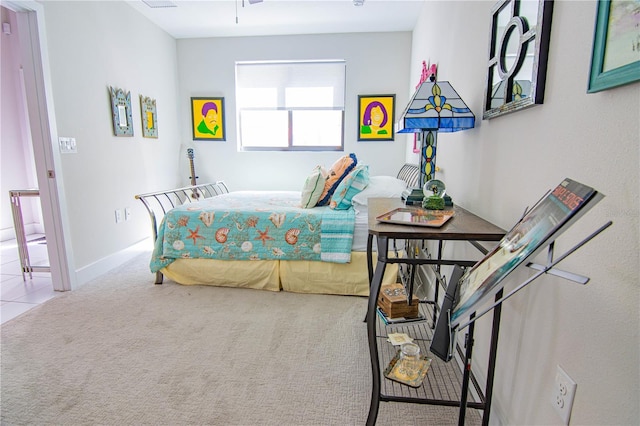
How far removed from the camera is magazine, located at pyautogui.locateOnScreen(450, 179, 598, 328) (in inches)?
21.1

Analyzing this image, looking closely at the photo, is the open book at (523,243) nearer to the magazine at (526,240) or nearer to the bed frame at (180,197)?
the magazine at (526,240)

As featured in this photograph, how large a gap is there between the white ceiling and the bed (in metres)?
1.97

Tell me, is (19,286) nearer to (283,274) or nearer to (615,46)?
(283,274)

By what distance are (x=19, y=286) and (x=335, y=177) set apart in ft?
9.18

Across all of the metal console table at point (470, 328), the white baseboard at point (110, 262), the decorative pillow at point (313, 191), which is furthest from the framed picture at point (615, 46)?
the white baseboard at point (110, 262)

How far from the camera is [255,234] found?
8.21 ft

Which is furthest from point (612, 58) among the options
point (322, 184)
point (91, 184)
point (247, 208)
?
point (91, 184)

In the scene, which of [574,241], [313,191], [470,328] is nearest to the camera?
[574,241]

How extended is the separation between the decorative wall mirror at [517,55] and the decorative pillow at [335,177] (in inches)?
57.3

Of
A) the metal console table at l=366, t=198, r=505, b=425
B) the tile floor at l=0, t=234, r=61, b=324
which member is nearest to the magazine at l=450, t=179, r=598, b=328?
the metal console table at l=366, t=198, r=505, b=425

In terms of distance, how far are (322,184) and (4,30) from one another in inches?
151

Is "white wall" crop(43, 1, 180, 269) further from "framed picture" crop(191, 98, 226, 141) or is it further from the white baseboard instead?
"framed picture" crop(191, 98, 226, 141)

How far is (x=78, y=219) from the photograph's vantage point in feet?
9.09

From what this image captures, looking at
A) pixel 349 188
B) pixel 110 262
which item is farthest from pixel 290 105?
pixel 110 262
